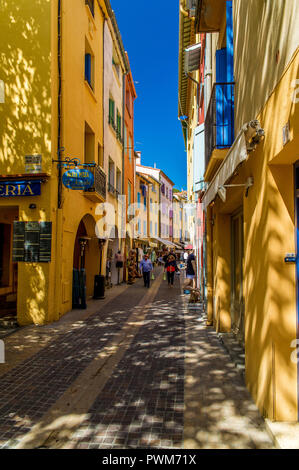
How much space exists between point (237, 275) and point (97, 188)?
21.9 ft

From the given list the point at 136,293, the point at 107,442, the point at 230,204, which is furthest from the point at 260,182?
the point at 136,293

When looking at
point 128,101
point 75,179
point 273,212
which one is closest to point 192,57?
point 75,179

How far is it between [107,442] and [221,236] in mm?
5291

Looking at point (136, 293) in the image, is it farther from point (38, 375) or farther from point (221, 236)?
point (38, 375)

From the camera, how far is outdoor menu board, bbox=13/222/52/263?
30.6 feet

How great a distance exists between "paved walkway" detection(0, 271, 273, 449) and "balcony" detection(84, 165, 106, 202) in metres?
5.05

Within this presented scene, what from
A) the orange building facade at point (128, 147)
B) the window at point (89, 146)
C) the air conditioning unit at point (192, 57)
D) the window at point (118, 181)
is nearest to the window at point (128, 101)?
the orange building facade at point (128, 147)

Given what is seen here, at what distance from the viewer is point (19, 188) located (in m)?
9.35

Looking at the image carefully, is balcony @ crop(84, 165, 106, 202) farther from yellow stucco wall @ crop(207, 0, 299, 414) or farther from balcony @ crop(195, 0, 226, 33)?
yellow stucco wall @ crop(207, 0, 299, 414)

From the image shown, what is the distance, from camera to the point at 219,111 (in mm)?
6840

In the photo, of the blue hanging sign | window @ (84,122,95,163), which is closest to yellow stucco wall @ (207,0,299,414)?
the blue hanging sign

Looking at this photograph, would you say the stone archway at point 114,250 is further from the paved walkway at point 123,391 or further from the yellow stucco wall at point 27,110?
the paved walkway at point 123,391

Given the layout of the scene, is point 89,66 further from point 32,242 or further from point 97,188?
point 32,242

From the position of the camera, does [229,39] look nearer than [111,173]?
Yes
